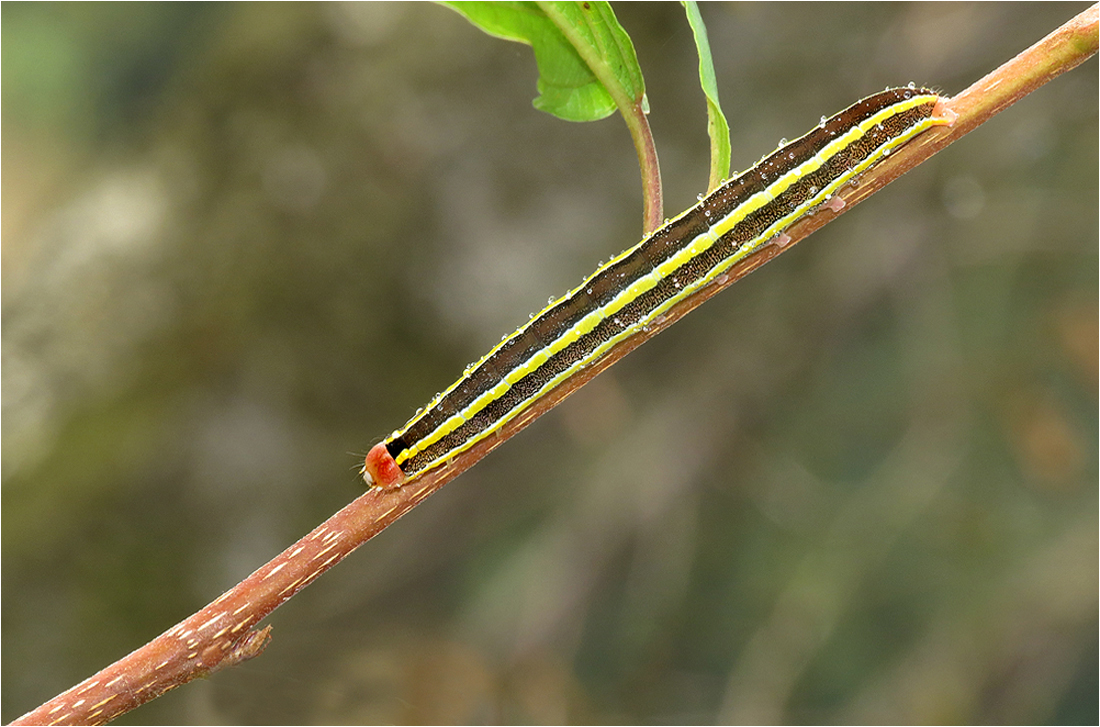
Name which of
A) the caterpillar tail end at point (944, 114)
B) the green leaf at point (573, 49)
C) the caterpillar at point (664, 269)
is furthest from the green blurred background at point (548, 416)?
the green leaf at point (573, 49)

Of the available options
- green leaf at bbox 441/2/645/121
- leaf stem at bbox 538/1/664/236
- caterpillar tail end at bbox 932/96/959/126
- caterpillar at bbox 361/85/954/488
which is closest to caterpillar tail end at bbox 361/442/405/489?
caterpillar at bbox 361/85/954/488

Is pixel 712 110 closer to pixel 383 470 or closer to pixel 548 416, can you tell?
pixel 383 470

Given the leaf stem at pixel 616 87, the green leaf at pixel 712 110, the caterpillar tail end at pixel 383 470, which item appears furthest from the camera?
the caterpillar tail end at pixel 383 470

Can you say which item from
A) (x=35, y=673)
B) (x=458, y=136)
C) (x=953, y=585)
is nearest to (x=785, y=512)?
(x=953, y=585)

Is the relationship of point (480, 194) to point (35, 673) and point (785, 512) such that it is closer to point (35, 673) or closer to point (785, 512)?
point (785, 512)

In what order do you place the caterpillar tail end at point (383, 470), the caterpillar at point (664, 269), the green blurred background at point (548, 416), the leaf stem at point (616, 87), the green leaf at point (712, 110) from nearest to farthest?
the green leaf at point (712, 110)
the leaf stem at point (616, 87)
the caterpillar tail end at point (383, 470)
the caterpillar at point (664, 269)
the green blurred background at point (548, 416)

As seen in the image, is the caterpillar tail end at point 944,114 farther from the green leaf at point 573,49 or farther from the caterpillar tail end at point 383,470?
the caterpillar tail end at point 383,470
